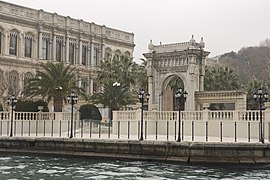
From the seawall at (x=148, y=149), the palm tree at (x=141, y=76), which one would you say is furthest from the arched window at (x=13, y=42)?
the seawall at (x=148, y=149)

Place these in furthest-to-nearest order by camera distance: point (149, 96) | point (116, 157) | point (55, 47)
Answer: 1. point (55, 47)
2. point (149, 96)
3. point (116, 157)

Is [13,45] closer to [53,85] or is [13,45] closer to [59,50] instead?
[59,50]

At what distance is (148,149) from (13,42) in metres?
39.1

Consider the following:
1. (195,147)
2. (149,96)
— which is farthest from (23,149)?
(149,96)

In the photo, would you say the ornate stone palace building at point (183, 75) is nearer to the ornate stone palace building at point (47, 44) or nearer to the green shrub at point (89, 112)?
the green shrub at point (89, 112)

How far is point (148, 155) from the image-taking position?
2805 centimetres

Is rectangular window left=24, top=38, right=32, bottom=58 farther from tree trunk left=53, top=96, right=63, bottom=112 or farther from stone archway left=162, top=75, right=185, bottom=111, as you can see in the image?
stone archway left=162, top=75, right=185, bottom=111

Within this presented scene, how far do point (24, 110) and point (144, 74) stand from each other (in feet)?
58.0

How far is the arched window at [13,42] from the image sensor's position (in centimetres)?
6156

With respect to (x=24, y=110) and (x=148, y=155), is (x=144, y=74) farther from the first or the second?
(x=148, y=155)

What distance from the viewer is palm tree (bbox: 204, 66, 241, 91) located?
176 ft

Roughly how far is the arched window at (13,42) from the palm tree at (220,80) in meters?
25.0

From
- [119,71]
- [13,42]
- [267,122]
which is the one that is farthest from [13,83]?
[267,122]

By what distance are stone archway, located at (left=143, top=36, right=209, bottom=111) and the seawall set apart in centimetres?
1243
